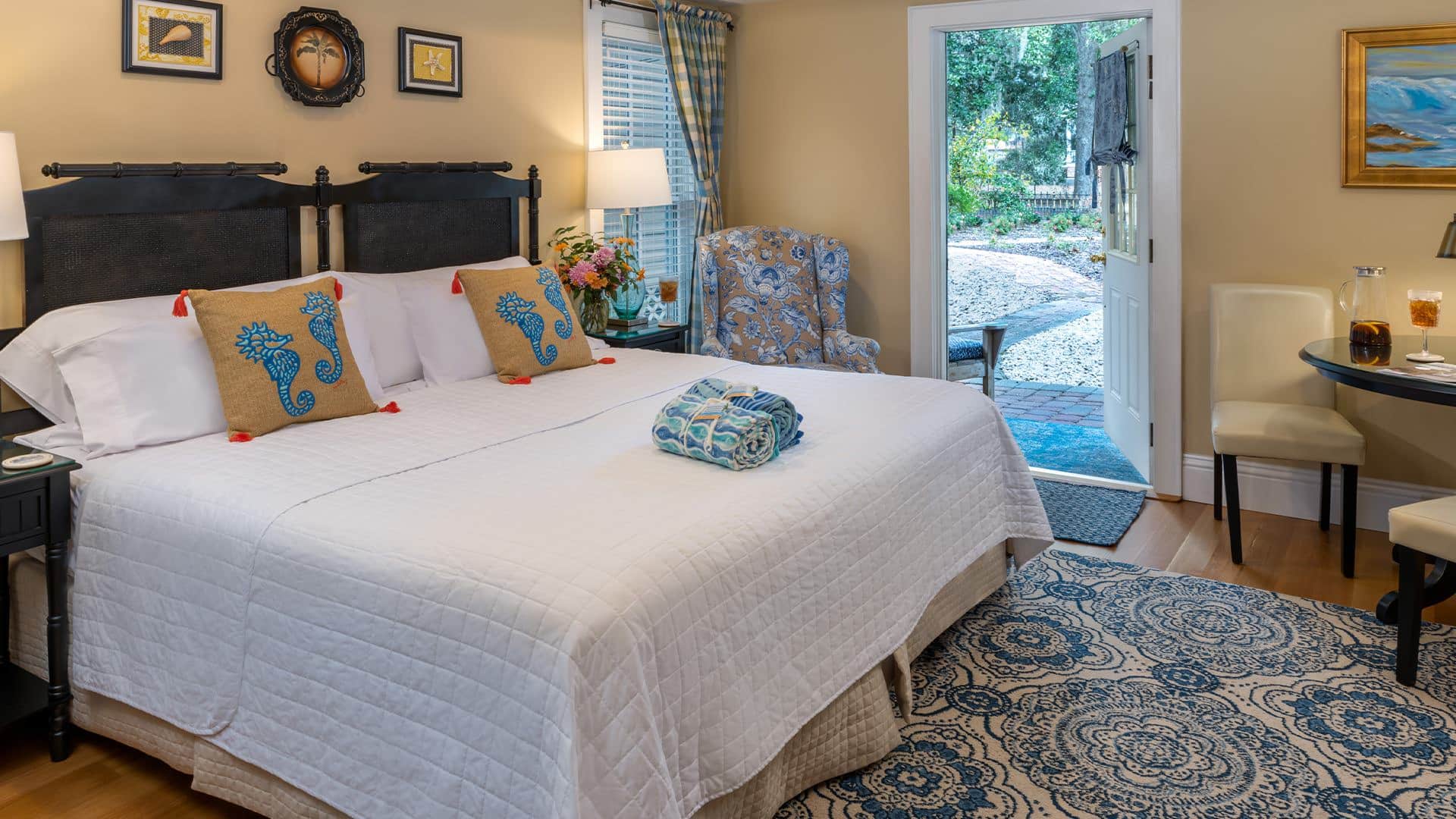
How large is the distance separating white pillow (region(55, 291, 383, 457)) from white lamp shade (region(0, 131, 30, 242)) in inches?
13.3

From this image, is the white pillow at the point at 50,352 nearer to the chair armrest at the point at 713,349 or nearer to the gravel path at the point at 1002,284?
the chair armrest at the point at 713,349

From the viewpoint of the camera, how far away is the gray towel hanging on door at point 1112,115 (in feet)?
16.0

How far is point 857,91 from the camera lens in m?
5.34

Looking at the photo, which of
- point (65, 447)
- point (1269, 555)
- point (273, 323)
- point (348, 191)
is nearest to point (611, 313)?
point (348, 191)

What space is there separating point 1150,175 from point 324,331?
3.43 m

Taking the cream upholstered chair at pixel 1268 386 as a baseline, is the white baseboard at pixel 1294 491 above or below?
below

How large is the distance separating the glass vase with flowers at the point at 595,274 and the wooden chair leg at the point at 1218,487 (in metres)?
2.51

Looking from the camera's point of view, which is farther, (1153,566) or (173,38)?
(1153,566)

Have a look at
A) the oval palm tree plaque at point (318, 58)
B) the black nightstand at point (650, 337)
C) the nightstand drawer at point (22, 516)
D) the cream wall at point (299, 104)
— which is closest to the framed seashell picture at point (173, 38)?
the cream wall at point (299, 104)

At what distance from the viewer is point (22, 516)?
95.6 inches

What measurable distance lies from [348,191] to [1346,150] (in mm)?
3768

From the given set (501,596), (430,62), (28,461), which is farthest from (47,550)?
(430,62)

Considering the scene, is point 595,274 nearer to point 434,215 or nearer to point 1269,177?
point 434,215

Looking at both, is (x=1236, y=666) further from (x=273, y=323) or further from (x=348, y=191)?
(x=348, y=191)
